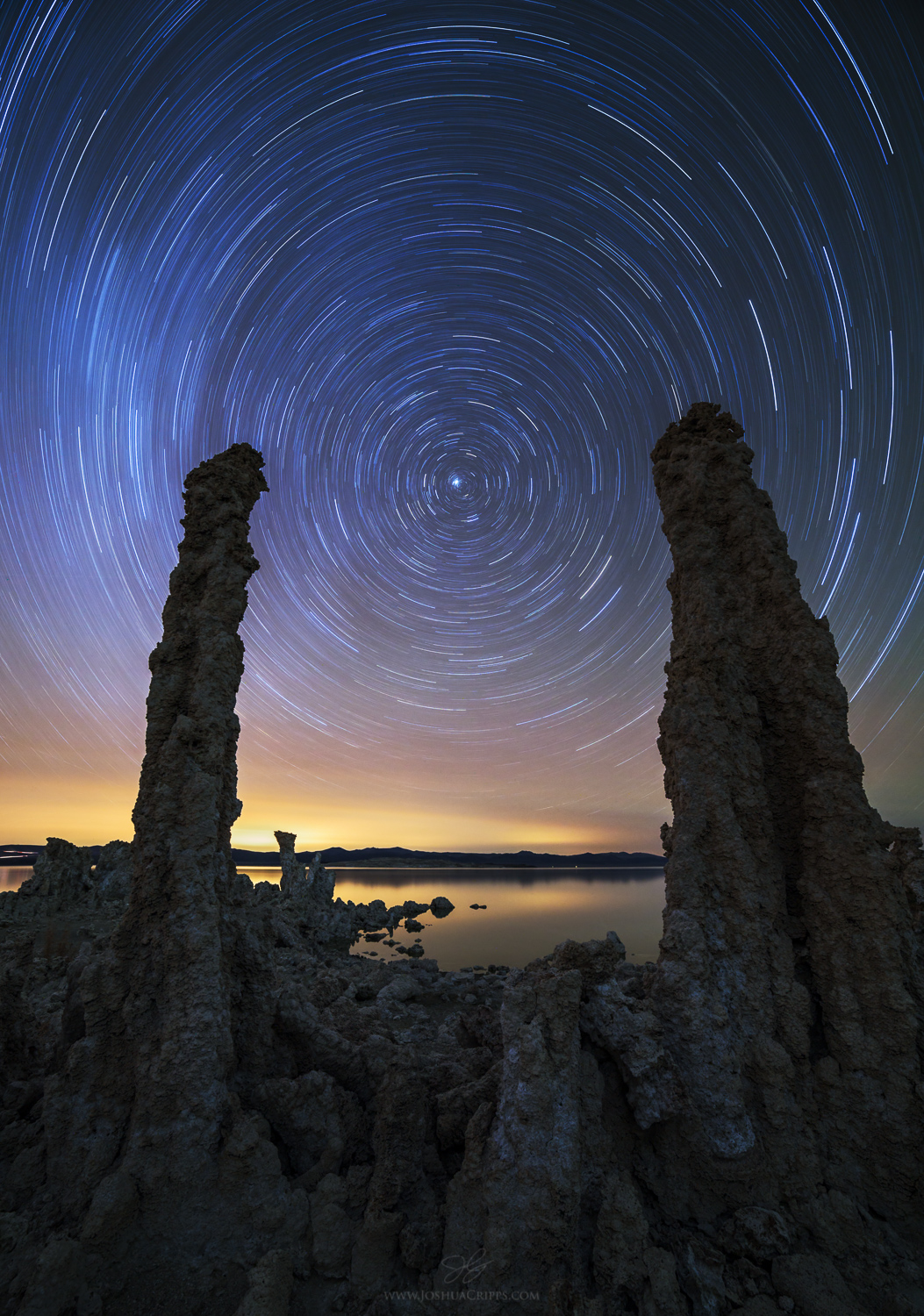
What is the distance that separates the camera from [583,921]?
150 ft

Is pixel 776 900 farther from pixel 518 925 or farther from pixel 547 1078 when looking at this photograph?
pixel 518 925

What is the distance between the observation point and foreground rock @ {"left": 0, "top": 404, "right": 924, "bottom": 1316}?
18.8 ft

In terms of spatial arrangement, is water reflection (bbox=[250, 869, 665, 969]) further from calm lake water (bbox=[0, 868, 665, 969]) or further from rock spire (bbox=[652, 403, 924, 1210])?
rock spire (bbox=[652, 403, 924, 1210])

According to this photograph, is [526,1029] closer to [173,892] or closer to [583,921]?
[173,892]
